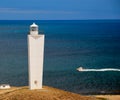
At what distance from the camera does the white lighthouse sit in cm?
3412

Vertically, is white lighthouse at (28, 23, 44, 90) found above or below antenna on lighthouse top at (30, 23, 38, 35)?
below

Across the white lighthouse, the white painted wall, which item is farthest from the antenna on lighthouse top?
the white painted wall

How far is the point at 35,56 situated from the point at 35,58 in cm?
19

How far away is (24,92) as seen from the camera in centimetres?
3338

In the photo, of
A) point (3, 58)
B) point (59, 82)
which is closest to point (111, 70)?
point (59, 82)

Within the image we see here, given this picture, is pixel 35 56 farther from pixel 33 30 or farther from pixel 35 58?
pixel 33 30

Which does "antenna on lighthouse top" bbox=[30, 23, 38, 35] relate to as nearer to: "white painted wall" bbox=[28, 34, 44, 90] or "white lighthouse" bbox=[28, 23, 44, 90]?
"white lighthouse" bbox=[28, 23, 44, 90]

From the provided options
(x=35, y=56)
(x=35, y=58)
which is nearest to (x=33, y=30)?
(x=35, y=56)

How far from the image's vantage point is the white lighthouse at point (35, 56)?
112ft

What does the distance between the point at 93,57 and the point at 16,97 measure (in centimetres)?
6380

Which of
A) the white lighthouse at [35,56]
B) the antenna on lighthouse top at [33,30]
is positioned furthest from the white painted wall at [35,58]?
the antenna on lighthouse top at [33,30]

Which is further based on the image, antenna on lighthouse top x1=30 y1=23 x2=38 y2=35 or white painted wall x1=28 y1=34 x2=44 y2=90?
antenna on lighthouse top x1=30 y1=23 x2=38 y2=35

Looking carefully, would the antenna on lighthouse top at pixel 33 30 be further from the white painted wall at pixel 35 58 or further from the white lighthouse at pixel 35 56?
the white painted wall at pixel 35 58

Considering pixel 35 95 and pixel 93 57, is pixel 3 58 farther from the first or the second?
pixel 35 95
